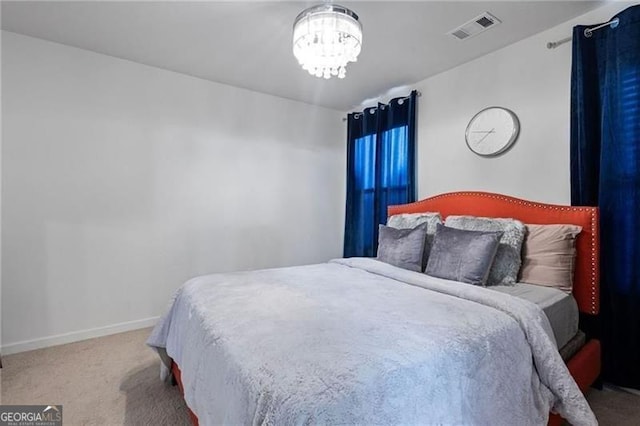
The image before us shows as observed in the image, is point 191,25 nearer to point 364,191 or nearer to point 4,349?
point 364,191

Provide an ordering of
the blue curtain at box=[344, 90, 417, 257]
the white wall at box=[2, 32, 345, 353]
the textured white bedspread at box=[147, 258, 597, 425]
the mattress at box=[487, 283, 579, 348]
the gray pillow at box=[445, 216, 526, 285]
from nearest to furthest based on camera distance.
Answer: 1. the textured white bedspread at box=[147, 258, 597, 425]
2. the mattress at box=[487, 283, 579, 348]
3. the gray pillow at box=[445, 216, 526, 285]
4. the white wall at box=[2, 32, 345, 353]
5. the blue curtain at box=[344, 90, 417, 257]

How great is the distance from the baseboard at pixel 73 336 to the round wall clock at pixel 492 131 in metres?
3.42

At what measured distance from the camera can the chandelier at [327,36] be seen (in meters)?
1.70

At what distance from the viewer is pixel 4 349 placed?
2.40 metres

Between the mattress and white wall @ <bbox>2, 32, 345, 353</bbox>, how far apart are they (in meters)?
2.58

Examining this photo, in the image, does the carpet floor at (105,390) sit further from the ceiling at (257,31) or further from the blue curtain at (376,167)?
the ceiling at (257,31)

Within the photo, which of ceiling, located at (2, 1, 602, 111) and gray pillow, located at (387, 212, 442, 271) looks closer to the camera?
ceiling, located at (2, 1, 602, 111)

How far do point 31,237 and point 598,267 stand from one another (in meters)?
4.10

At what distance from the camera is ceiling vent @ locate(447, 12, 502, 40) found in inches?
86.6

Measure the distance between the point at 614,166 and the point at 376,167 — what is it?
2.10 meters

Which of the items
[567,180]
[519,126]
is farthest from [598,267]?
[519,126]

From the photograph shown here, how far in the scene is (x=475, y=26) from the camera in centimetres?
229

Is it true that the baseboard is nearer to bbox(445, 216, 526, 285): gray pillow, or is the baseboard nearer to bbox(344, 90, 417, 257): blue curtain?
bbox(344, 90, 417, 257): blue curtain

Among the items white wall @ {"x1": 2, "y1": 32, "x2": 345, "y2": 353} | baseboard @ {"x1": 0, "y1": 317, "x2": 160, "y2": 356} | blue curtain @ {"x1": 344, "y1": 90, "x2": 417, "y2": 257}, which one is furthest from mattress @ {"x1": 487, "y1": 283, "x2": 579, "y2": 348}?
baseboard @ {"x1": 0, "y1": 317, "x2": 160, "y2": 356}
